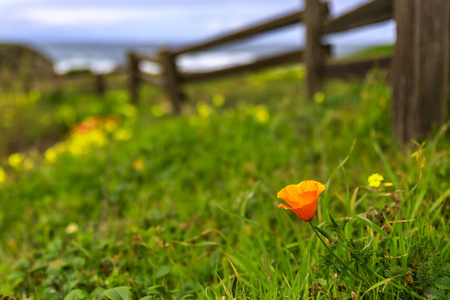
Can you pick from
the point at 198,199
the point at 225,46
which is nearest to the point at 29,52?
the point at 225,46

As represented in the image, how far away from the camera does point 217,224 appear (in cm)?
225

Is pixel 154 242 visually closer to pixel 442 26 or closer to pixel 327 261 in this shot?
pixel 327 261

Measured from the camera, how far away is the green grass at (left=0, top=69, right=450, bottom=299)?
1404 millimetres

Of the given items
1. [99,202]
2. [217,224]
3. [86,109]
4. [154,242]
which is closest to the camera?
[154,242]

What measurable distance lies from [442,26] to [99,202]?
2752 millimetres

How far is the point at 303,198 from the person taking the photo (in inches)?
40.9

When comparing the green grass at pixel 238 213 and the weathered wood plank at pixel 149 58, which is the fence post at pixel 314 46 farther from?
the weathered wood plank at pixel 149 58

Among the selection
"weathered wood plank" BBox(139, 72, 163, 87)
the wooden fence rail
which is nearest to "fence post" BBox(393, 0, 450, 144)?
the wooden fence rail

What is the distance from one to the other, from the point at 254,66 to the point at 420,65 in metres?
3.85

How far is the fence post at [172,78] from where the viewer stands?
291 inches

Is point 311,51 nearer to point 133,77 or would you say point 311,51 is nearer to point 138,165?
point 138,165

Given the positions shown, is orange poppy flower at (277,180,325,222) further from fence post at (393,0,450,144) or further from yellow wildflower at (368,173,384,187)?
fence post at (393,0,450,144)

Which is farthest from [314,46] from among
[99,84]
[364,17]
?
[99,84]

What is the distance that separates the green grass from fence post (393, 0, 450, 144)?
17cm
